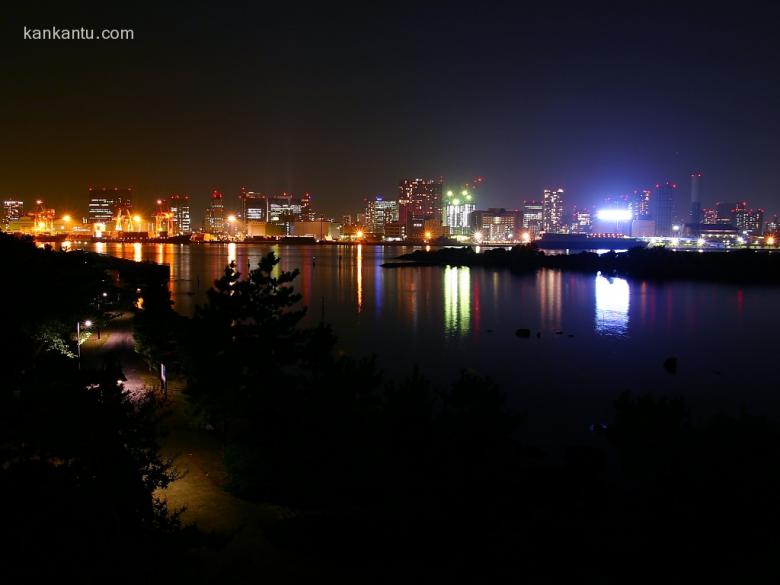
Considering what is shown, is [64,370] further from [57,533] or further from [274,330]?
[274,330]

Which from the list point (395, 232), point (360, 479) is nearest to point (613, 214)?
point (395, 232)

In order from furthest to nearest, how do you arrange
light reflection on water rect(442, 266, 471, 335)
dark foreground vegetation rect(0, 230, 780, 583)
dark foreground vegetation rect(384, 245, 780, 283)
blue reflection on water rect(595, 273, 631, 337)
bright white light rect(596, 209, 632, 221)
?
bright white light rect(596, 209, 632, 221)
dark foreground vegetation rect(384, 245, 780, 283)
blue reflection on water rect(595, 273, 631, 337)
light reflection on water rect(442, 266, 471, 335)
dark foreground vegetation rect(0, 230, 780, 583)

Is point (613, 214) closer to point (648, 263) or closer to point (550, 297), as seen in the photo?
point (648, 263)

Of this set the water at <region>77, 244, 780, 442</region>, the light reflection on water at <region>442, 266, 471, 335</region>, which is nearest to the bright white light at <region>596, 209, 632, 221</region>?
the light reflection on water at <region>442, 266, 471, 335</region>

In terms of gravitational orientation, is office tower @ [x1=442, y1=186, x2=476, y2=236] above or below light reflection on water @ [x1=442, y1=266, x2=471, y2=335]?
above

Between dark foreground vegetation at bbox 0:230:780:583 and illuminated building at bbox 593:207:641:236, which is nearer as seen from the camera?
dark foreground vegetation at bbox 0:230:780:583

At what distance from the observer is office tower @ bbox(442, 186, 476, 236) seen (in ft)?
359

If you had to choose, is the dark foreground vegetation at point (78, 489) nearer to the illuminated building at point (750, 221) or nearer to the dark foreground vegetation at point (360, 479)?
the dark foreground vegetation at point (360, 479)

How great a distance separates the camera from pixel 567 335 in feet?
56.8

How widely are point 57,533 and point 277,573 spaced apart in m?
1.97

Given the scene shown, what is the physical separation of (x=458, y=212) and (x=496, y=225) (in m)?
10.5

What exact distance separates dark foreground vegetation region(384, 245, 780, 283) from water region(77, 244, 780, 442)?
5.63 metres

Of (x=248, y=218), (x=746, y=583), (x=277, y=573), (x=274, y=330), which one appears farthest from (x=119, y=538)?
(x=248, y=218)

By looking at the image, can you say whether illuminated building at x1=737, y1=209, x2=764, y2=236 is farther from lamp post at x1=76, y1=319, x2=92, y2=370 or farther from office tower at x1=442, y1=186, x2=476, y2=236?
lamp post at x1=76, y1=319, x2=92, y2=370
